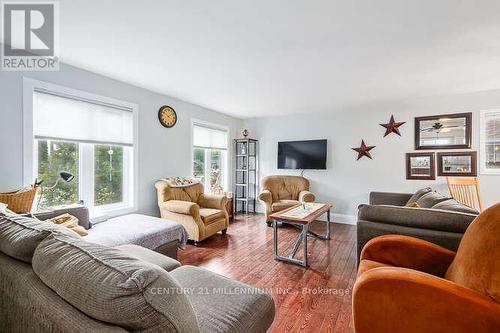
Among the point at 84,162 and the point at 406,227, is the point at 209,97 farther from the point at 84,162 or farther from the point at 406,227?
the point at 406,227

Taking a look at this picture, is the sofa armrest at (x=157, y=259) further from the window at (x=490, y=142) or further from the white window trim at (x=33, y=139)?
the window at (x=490, y=142)

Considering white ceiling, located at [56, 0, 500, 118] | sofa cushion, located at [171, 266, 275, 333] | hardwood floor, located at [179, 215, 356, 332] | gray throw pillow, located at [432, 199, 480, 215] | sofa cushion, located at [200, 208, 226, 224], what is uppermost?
white ceiling, located at [56, 0, 500, 118]

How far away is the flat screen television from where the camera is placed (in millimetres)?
4910

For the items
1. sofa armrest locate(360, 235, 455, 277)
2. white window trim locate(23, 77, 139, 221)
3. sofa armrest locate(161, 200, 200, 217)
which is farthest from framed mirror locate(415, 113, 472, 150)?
white window trim locate(23, 77, 139, 221)

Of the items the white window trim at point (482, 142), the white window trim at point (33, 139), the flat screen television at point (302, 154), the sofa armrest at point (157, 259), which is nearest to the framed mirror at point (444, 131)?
the white window trim at point (482, 142)

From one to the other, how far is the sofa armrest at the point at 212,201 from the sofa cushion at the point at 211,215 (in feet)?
0.31

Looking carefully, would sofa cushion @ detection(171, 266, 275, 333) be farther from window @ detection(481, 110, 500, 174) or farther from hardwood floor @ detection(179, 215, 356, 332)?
window @ detection(481, 110, 500, 174)

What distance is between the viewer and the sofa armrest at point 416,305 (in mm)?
1062

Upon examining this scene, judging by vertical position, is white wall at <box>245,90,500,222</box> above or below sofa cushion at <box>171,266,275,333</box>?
above

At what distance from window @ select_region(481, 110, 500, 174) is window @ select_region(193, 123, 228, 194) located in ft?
14.6

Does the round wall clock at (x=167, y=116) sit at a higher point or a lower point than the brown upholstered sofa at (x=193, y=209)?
higher

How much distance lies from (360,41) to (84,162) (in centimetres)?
334

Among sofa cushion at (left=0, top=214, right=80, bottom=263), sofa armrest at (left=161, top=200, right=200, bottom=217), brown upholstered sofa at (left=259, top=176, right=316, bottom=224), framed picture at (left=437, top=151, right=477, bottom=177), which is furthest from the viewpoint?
brown upholstered sofa at (left=259, top=176, right=316, bottom=224)

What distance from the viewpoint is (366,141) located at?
15.0 feet
